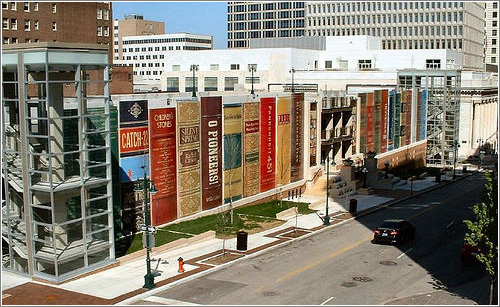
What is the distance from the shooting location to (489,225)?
27.0m

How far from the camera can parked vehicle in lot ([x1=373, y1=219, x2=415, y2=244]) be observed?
43.3 meters

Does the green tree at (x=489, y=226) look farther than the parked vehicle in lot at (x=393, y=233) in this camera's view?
No

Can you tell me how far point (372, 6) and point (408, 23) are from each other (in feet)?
32.6

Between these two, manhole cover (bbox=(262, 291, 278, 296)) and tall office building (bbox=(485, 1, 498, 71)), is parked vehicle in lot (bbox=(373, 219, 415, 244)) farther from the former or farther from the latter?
tall office building (bbox=(485, 1, 498, 71))

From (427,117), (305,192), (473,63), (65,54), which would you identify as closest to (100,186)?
(65,54)

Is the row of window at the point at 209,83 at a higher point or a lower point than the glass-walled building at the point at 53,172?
higher

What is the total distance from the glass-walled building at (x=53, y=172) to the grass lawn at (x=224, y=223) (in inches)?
183

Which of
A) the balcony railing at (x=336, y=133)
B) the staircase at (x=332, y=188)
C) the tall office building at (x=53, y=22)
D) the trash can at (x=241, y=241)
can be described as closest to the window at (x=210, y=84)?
the tall office building at (x=53, y=22)

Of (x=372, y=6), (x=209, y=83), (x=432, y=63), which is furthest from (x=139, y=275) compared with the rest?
(x=372, y=6)

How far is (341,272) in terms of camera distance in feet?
120

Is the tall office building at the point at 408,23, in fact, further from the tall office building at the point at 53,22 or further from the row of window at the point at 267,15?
Answer: the tall office building at the point at 53,22

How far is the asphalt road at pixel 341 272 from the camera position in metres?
32.2

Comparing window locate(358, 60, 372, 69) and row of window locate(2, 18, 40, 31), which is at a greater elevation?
row of window locate(2, 18, 40, 31)

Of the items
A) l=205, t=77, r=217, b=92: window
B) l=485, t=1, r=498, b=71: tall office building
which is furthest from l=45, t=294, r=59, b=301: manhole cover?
l=485, t=1, r=498, b=71: tall office building
